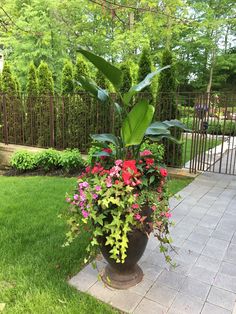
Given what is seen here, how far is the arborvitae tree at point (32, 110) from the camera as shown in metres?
7.23

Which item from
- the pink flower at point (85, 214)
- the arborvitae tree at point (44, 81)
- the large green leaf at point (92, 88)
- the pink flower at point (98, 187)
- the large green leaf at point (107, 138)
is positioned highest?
the arborvitae tree at point (44, 81)

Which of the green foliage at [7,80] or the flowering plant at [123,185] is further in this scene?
the green foliage at [7,80]

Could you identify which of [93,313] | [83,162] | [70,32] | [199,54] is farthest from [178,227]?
[199,54]

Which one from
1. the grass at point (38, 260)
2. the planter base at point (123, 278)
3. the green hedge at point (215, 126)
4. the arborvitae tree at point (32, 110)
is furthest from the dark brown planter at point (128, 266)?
the arborvitae tree at point (32, 110)

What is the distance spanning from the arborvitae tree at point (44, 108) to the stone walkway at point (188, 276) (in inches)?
186

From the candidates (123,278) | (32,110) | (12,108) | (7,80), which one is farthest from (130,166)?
(7,80)

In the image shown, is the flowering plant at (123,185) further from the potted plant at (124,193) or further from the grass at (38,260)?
the grass at (38,260)

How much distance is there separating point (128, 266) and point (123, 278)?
0.12 meters

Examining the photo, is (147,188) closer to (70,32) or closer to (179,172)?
(179,172)

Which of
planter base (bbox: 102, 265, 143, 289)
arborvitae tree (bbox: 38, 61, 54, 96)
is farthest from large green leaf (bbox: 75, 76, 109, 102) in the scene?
arborvitae tree (bbox: 38, 61, 54, 96)

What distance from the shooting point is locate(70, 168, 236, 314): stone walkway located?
1915 millimetres

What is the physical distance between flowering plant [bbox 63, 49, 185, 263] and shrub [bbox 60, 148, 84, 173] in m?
3.70

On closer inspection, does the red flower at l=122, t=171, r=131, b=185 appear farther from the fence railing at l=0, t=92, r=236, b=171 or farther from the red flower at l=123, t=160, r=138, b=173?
the fence railing at l=0, t=92, r=236, b=171

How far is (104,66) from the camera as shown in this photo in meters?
1.67
